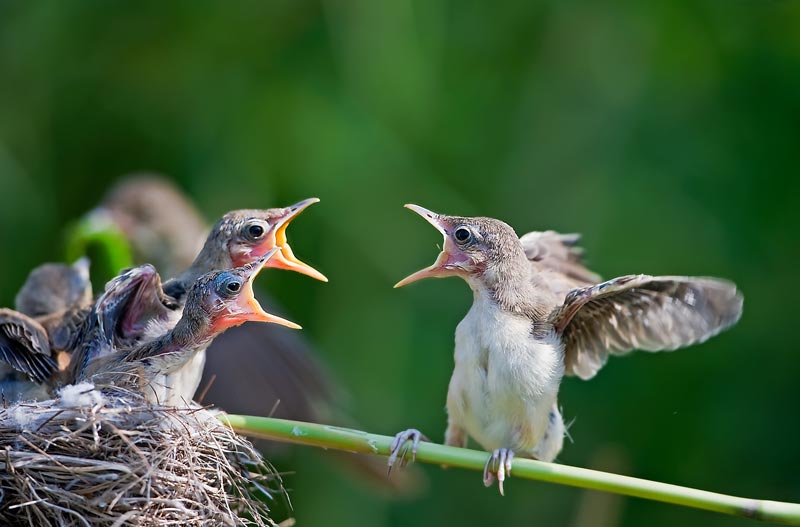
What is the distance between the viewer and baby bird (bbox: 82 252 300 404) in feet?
9.84

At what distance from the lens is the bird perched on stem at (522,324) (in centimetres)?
297

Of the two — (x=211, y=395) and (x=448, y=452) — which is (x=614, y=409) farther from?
(x=448, y=452)

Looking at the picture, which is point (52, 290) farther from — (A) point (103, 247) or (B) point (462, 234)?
(B) point (462, 234)

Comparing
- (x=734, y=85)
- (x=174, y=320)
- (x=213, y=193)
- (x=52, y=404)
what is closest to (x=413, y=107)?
(x=213, y=193)

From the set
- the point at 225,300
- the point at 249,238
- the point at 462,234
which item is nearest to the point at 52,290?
the point at 249,238

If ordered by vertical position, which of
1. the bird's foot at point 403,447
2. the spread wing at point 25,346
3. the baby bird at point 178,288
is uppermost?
the baby bird at point 178,288

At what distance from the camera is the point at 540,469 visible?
2.58 meters

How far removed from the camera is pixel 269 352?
16.4 feet

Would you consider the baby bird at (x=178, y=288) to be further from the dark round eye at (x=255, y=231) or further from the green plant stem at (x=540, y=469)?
the green plant stem at (x=540, y=469)

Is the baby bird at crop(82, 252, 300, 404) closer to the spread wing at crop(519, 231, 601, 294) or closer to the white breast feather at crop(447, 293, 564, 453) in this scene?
the white breast feather at crop(447, 293, 564, 453)

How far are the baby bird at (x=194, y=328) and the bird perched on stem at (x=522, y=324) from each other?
0.44 metres

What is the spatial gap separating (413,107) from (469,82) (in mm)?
506

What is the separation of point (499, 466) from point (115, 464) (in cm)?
99

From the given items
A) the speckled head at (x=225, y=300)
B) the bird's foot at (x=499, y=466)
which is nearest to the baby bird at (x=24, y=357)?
the speckled head at (x=225, y=300)
